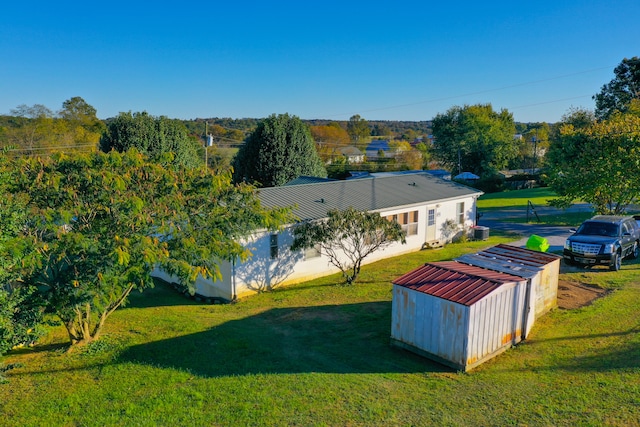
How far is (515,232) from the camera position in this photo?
86.1 feet

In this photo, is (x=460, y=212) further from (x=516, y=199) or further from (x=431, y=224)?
(x=516, y=199)

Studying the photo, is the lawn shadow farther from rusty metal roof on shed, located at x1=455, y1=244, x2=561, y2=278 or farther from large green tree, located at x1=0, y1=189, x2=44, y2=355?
rusty metal roof on shed, located at x1=455, y1=244, x2=561, y2=278

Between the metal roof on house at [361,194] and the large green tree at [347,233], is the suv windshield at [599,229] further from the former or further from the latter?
the large green tree at [347,233]

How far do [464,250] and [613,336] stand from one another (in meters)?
10.7

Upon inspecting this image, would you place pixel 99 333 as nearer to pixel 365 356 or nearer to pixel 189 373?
pixel 189 373

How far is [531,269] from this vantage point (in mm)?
11680

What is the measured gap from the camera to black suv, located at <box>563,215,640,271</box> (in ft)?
55.1

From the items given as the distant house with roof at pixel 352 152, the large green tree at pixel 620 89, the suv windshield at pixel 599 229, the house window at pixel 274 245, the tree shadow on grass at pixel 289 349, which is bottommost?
the tree shadow on grass at pixel 289 349

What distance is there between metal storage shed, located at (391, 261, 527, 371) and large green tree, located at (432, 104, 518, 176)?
166ft

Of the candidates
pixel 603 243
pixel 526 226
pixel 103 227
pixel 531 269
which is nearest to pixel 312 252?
pixel 531 269

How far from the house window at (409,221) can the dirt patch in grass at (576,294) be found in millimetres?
7388

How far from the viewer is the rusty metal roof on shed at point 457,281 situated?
991 cm

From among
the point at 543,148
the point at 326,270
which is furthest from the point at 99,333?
the point at 543,148

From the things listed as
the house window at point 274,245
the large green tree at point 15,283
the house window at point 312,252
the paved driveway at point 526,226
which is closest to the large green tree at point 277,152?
the paved driveway at point 526,226
